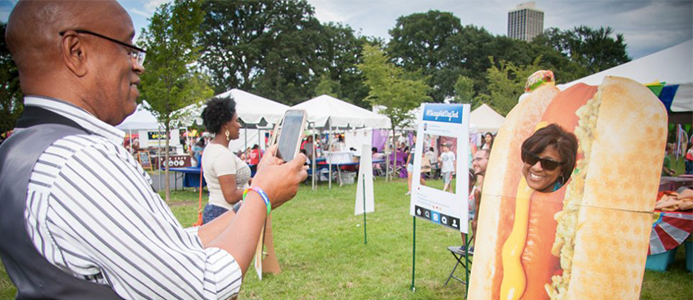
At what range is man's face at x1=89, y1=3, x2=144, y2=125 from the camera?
40.4 inches

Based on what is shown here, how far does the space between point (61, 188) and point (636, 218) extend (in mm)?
2651

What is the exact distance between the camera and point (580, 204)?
2422 mm

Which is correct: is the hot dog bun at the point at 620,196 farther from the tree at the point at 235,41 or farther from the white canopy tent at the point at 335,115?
the tree at the point at 235,41

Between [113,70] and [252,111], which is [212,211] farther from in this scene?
[252,111]

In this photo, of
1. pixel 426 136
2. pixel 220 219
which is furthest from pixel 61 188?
pixel 426 136

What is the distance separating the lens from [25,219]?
2.77 ft

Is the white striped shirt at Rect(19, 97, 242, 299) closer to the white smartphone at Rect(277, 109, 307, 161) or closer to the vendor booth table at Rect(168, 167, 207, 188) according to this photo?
the white smartphone at Rect(277, 109, 307, 161)

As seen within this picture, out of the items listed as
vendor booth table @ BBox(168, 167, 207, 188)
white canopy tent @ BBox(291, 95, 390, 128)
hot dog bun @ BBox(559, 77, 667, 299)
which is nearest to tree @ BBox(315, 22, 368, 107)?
white canopy tent @ BBox(291, 95, 390, 128)

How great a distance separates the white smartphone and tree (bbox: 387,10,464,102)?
45362 mm

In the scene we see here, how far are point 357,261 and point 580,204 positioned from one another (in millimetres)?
4229

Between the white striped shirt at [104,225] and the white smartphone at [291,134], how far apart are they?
0.88 metres

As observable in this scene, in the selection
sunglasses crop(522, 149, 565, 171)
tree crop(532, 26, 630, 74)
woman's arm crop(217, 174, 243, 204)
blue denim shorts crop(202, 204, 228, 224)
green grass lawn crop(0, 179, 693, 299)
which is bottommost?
green grass lawn crop(0, 179, 693, 299)

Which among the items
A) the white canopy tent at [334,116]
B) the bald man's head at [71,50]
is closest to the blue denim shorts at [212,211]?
the bald man's head at [71,50]

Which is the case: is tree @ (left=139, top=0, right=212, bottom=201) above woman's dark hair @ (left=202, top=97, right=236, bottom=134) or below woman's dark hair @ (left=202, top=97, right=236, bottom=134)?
above
